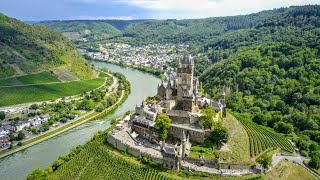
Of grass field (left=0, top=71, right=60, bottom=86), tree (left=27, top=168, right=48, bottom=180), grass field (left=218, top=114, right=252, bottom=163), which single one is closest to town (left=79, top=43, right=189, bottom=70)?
grass field (left=0, top=71, right=60, bottom=86)

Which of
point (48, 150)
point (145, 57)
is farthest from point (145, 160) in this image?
point (145, 57)

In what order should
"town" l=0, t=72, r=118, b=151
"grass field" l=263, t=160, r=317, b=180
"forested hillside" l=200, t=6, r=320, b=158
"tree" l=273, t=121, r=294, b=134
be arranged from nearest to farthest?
"grass field" l=263, t=160, r=317, b=180 → "tree" l=273, t=121, r=294, b=134 → "town" l=0, t=72, r=118, b=151 → "forested hillside" l=200, t=6, r=320, b=158

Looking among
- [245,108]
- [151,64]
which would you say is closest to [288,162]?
[245,108]

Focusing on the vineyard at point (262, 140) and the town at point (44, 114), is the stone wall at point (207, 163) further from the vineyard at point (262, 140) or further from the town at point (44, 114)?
the town at point (44, 114)

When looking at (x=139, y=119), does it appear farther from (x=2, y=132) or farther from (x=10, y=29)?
(x=10, y=29)

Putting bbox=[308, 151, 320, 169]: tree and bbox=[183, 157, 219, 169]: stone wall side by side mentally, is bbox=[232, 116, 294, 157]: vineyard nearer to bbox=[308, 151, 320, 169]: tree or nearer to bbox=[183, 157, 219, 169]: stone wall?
bbox=[308, 151, 320, 169]: tree
